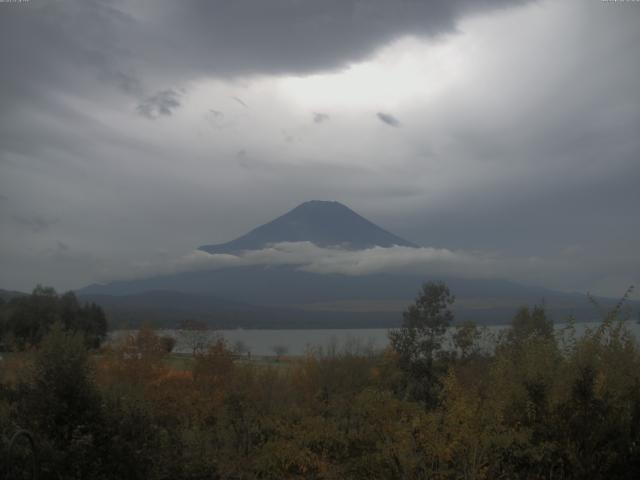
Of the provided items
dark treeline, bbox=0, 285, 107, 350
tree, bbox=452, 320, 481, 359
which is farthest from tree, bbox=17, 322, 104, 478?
dark treeline, bbox=0, 285, 107, 350

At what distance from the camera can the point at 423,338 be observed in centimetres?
3098

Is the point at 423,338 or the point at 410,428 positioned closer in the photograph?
the point at 410,428

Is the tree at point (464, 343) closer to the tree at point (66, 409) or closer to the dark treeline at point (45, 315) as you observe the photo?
the tree at point (66, 409)

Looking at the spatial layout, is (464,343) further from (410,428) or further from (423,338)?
(410,428)

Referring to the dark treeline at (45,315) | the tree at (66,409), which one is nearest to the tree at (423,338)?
the tree at (66,409)

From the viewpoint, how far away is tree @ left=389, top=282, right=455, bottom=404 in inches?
1166

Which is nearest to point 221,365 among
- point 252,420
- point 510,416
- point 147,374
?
point 147,374

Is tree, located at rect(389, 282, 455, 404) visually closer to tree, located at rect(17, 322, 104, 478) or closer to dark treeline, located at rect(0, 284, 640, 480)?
dark treeline, located at rect(0, 284, 640, 480)

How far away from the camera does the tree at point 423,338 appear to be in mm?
29609

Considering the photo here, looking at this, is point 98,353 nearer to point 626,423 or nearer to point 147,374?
point 147,374

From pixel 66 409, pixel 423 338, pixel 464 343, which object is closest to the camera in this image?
pixel 66 409

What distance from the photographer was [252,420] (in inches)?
677

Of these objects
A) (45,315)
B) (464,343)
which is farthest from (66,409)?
(45,315)

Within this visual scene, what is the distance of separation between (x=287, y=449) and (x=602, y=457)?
18.7 ft
